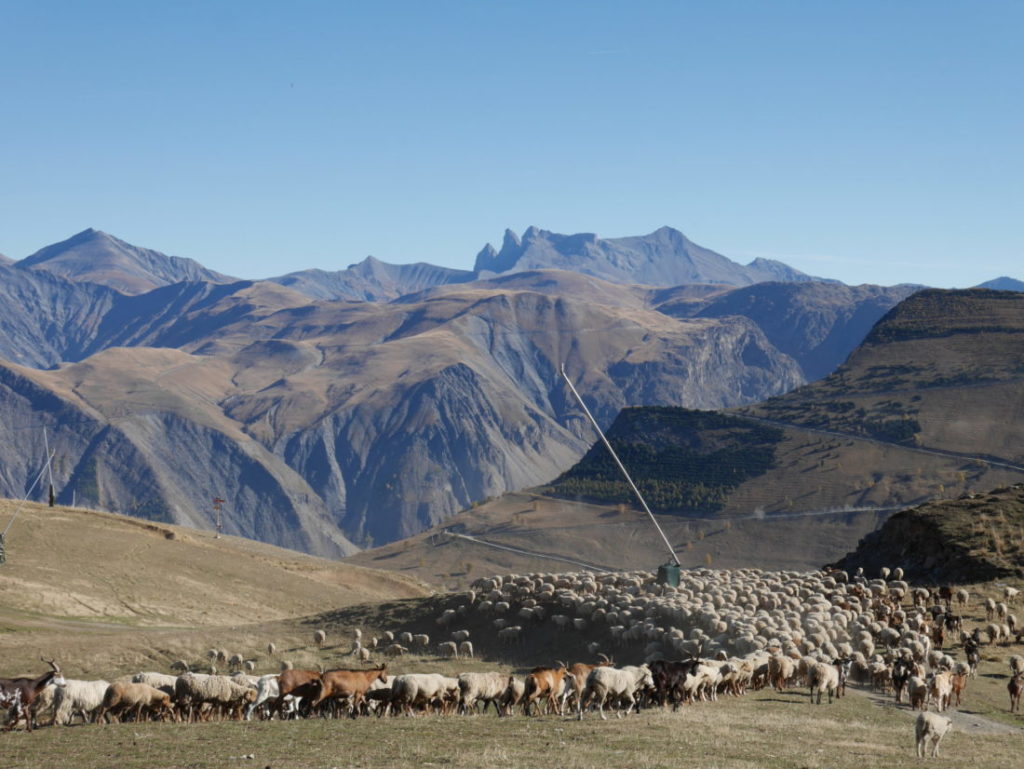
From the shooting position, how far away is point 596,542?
136 meters

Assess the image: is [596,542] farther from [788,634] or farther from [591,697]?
[591,697]

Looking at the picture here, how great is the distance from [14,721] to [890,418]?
145 meters

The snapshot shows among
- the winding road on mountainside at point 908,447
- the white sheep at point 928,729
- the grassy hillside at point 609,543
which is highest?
the winding road on mountainside at point 908,447

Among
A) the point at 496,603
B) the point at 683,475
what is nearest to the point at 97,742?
the point at 496,603

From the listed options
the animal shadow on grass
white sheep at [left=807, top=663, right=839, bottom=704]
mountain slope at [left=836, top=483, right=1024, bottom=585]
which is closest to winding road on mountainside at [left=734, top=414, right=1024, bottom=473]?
mountain slope at [left=836, top=483, right=1024, bottom=585]

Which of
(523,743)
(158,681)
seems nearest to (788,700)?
(523,743)

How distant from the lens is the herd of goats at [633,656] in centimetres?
2883

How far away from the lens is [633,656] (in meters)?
41.5

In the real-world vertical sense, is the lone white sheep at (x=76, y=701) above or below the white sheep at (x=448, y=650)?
above

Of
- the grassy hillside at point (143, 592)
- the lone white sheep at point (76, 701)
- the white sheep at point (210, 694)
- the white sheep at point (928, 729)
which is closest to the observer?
the white sheep at point (928, 729)

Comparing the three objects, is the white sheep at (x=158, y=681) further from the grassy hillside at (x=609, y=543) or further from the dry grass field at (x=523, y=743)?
the grassy hillside at (x=609, y=543)

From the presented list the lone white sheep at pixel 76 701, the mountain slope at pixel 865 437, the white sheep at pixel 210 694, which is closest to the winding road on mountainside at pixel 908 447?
the mountain slope at pixel 865 437

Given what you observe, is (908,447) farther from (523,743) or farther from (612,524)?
(523,743)

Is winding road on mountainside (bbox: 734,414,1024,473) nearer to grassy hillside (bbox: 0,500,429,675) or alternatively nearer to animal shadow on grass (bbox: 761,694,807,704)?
grassy hillside (bbox: 0,500,429,675)
